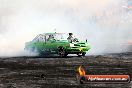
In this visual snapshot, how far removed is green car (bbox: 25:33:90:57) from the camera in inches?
1021

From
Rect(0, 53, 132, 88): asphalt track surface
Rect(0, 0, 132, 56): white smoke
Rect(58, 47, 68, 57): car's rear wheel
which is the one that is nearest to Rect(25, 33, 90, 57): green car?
Rect(58, 47, 68, 57): car's rear wheel

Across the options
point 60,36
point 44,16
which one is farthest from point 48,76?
point 44,16

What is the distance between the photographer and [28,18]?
51.4 metres

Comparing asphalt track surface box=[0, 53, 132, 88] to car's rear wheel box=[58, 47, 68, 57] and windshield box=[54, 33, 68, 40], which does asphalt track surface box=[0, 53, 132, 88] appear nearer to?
car's rear wheel box=[58, 47, 68, 57]

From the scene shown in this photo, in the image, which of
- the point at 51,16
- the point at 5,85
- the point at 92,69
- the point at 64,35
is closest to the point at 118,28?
the point at 51,16

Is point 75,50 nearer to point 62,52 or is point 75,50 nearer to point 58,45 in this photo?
point 62,52

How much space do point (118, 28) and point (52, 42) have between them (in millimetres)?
40187

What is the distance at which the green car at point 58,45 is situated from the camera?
85.1 feet

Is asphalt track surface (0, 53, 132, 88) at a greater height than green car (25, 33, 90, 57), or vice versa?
green car (25, 33, 90, 57)

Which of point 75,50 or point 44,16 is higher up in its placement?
point 44,16

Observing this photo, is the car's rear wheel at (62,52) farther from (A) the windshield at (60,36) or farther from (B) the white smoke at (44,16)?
(B) the white smoke at (44,16)

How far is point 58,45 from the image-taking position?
26.3 meters

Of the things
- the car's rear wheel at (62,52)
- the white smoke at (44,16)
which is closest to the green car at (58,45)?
the car's rear wheel at (62,52)

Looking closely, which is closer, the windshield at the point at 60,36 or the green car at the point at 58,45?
the green car at the point at 58,45
